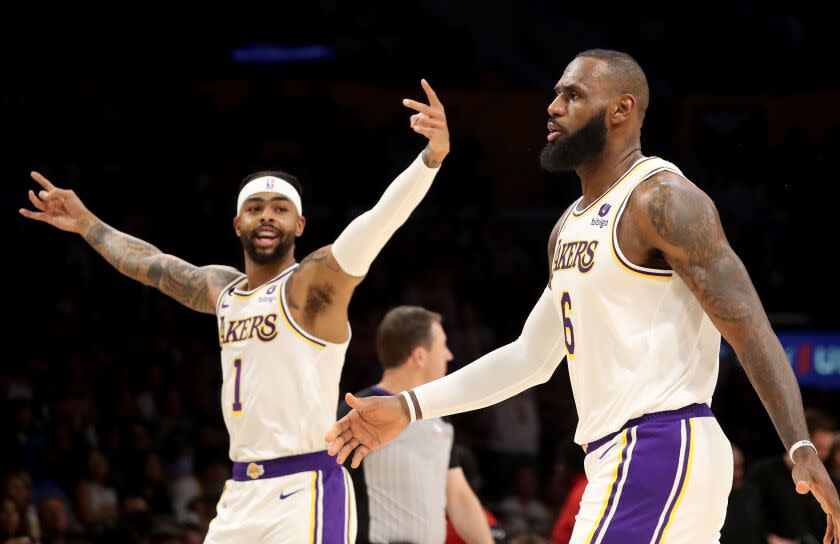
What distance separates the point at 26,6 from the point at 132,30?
1.27 meters

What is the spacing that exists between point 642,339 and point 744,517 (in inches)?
196

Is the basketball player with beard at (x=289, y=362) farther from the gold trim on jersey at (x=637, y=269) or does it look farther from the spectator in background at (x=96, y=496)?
the spectator in background at (x=96, y=496)

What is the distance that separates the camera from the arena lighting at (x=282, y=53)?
15.6 metres

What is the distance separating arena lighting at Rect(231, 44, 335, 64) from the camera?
15594 millimetres

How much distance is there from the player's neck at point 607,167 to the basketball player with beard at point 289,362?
1104mm

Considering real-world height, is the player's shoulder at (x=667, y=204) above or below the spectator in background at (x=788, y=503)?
above

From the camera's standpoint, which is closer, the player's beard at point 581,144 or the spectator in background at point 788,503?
the player's beard at point 581,144

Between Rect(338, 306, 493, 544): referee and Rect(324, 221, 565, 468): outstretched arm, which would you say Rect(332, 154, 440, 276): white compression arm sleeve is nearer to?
Rect(324, 221, 565, 468): outstretched arm

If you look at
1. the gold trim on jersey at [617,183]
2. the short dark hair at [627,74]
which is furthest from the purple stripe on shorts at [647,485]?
the short dark hair at [627,74]

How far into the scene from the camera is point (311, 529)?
5383 millimetres

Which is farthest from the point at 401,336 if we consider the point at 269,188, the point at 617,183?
the point at 617,183

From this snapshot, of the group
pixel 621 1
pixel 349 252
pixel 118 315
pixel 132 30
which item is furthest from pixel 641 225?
pixel 621 1

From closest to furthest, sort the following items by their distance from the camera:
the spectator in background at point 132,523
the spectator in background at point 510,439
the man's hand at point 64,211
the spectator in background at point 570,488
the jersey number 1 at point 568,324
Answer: the jersey number 1 at point 568,324
the man's hand at point 64,211
the spectator in background at point 570,488
the spectator in background at point 132,523
the spectator in background at point 510,439

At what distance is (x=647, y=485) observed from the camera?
11.7ft
